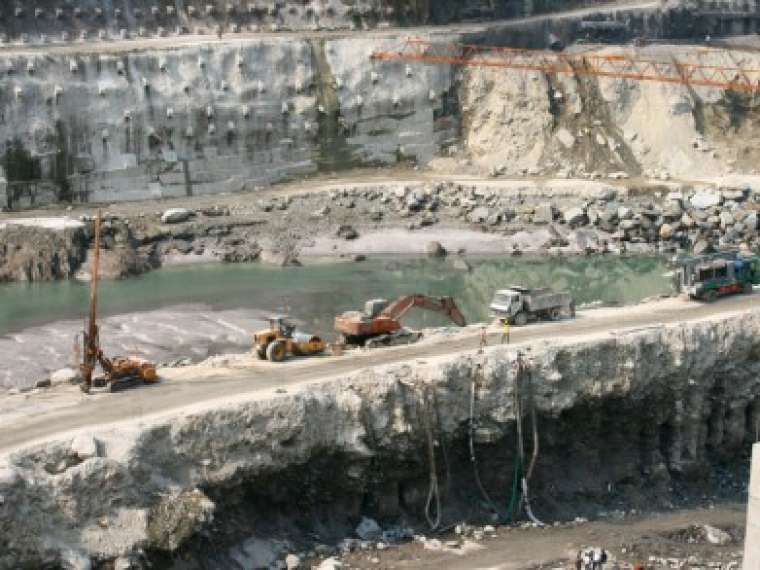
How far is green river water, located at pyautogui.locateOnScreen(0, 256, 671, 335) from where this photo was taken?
49.4 m

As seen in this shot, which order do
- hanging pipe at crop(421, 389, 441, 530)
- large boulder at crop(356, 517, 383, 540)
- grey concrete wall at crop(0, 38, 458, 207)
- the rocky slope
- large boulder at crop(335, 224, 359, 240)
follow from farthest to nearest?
the rocky slope, grey concrete wall at crop(0, 38, 458, 207), large boulder at crop(335, 224, 359, 240), hanging pipe at crop(421, 389, 441, 530), large boulder at crop(356, 517, 383, 540)

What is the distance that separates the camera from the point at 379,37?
71.3 m

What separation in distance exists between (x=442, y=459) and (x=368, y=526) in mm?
2492

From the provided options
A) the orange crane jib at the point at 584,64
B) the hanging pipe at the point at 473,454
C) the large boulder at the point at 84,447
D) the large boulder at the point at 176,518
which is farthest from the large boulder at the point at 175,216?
the large boulder at the point at 176,518

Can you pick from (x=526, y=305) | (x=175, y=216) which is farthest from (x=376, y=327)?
(x=175, y=216)

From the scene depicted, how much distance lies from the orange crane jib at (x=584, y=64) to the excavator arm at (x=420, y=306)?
1287 inches

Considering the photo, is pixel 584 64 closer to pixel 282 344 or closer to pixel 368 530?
pixel 282 344

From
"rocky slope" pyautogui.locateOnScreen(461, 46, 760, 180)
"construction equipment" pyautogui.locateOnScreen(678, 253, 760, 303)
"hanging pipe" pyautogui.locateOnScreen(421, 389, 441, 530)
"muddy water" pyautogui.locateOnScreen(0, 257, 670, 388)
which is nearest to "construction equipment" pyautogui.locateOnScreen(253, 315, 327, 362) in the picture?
"hanging pipe" pyautogui.locateOnScreen(421, 389, 441, 530)

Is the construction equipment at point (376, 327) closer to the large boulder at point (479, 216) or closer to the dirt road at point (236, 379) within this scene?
the dirt road at point (236, 379)

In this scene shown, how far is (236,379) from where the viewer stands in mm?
32438

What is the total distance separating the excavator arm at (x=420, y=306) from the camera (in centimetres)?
3672

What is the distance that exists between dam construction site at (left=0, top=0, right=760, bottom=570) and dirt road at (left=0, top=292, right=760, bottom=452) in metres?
0.13

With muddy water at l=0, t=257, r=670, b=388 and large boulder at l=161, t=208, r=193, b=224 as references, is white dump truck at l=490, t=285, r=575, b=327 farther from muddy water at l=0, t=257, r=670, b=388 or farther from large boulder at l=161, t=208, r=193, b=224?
large boulder at l=161, t=208, r=193, b=224

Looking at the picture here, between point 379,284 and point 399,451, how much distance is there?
2285cm
